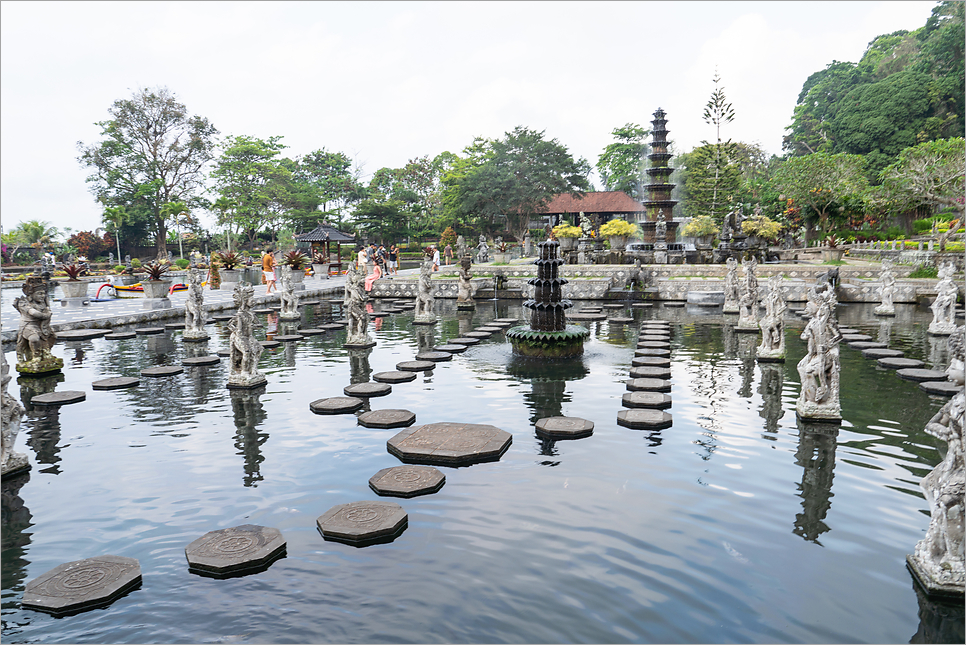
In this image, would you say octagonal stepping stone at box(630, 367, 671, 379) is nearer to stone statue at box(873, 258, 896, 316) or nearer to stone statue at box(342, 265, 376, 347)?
stone statue at box(342, 265, 376, 347)

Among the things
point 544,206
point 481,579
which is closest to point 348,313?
point 481,579

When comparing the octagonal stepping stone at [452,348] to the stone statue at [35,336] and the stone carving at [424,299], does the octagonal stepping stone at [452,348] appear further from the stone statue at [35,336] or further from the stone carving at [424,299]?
the stone statue at [35,336]

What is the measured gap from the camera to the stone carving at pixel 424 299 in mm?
17938

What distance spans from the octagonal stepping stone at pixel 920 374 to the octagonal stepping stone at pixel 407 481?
8.94 meters

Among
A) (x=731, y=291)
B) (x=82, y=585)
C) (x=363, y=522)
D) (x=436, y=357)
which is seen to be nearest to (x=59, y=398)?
(x=82, y=585)

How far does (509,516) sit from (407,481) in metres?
1.34

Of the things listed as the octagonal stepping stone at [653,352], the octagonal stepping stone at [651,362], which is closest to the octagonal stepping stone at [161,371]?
the octagonal stepping stone at [651,362]

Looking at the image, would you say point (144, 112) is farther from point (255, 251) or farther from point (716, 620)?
point (716, 620)

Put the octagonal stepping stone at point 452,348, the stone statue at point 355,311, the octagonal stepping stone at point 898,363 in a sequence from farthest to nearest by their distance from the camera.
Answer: the stone statue at point 355,311, the octagonal stepping stone at point 452,348, the octagonal stepping stone at point 898,363

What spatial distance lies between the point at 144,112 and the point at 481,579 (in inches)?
2250

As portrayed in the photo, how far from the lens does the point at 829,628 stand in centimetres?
392

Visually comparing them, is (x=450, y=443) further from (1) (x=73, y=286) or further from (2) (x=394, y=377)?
(1) (x=73, y=286)

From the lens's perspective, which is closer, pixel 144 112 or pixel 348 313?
pixel 348 313

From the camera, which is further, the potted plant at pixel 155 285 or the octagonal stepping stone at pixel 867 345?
the potted plant at pixel 155 285
